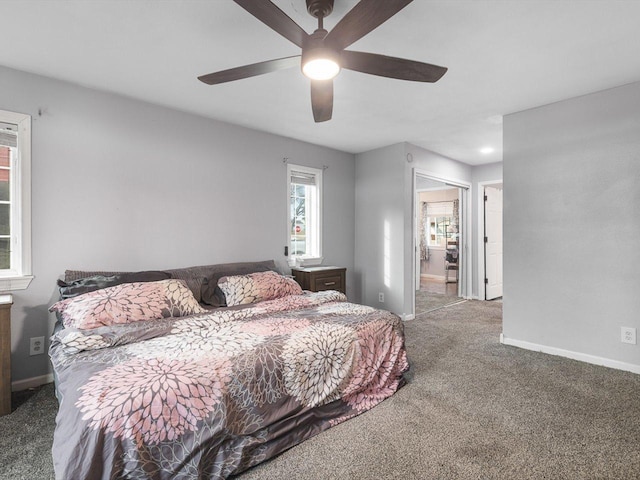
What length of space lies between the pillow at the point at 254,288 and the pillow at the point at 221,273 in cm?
9

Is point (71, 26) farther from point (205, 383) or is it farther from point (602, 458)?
point (602, 458)

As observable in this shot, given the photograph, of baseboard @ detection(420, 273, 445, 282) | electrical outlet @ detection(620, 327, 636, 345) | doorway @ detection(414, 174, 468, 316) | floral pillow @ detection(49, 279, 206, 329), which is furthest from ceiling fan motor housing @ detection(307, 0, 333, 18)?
baseboard @ detection(420, 273, 445, 282)

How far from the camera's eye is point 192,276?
3299 millimetres

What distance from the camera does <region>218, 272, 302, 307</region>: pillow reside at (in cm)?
300

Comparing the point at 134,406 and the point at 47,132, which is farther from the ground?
the point at 47,132

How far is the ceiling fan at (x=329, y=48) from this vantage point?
143cm

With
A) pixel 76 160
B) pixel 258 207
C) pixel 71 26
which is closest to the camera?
pixel 71 26

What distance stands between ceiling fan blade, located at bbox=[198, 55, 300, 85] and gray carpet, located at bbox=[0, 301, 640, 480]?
6.99 feet

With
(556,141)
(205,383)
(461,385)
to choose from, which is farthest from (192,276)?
(556,141)

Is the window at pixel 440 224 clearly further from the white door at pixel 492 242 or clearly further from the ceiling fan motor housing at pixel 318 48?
the ceiling fan motor housing at pixel 318 48

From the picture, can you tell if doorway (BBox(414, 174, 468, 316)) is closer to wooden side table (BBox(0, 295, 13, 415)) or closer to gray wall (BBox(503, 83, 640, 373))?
gray wall (BBox(503, 83, 640, 373))

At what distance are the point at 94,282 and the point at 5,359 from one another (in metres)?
0.68

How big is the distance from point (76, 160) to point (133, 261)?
0.97 m

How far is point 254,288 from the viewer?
3.07 m
